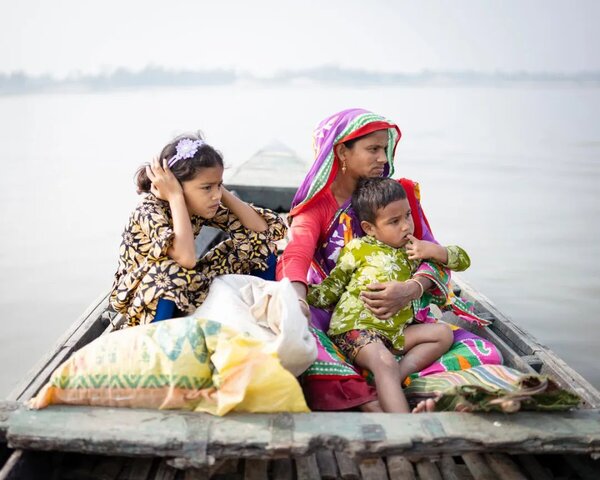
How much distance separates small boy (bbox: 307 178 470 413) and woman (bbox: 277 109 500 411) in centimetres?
6

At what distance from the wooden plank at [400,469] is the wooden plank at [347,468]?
0.36ft

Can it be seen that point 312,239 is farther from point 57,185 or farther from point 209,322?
point 57,185

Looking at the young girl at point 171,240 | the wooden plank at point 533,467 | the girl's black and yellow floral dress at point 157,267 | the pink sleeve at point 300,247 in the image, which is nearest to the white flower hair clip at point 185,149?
the young girl at point 171,240

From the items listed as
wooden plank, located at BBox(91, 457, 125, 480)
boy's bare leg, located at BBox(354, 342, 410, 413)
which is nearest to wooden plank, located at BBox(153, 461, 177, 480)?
wooden plank, located at BBox(91, 457, 125, 480)

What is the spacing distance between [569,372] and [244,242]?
4.19ft

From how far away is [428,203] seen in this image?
34.6ft

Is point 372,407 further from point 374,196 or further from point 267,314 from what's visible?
point 374,196

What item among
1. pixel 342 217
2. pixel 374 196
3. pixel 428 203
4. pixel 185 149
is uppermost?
pixel 185 149

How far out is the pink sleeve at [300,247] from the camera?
2387mm

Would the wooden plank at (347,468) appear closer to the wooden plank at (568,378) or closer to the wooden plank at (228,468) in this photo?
the wooden plank at (228,468)

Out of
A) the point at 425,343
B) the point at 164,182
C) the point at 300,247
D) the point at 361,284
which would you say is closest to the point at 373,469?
the point at 425,343

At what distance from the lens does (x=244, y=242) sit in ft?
8.03

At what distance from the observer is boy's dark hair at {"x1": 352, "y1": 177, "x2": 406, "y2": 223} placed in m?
2.30

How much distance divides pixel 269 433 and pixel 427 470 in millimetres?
643
